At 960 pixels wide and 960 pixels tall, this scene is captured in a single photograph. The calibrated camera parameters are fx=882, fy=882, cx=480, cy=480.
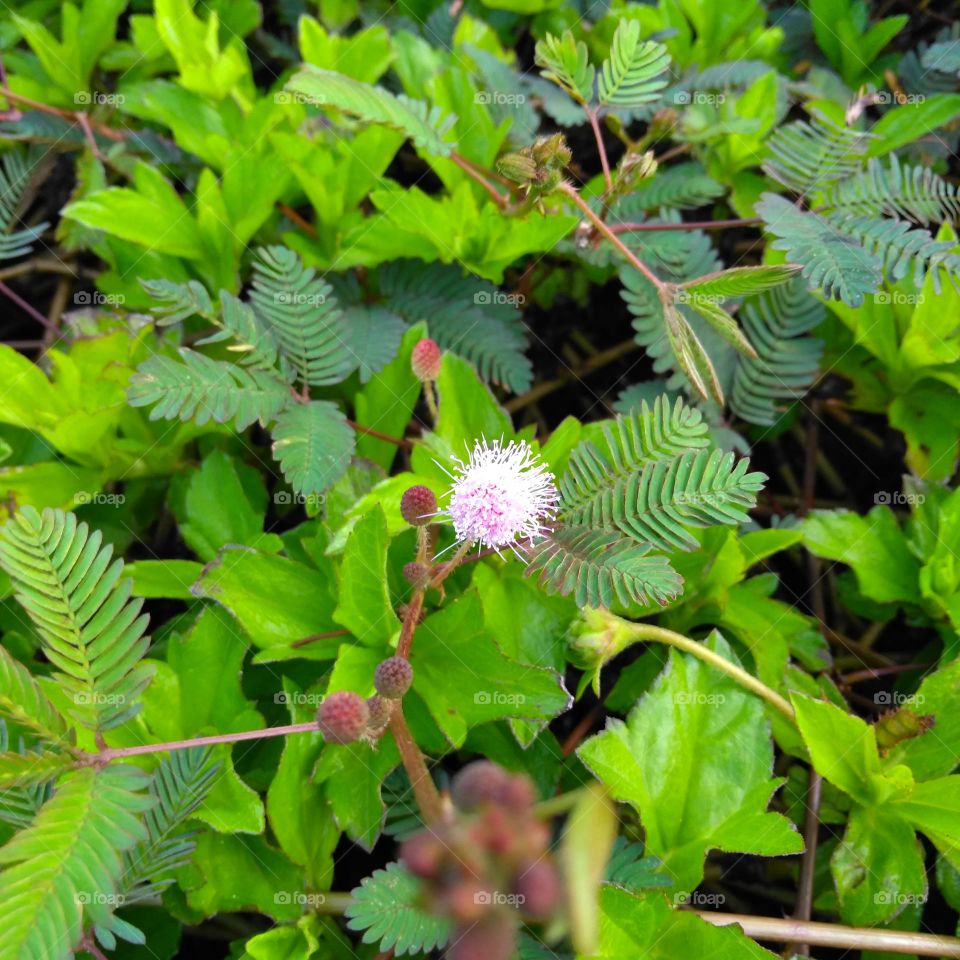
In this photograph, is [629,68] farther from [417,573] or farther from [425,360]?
[417,573]

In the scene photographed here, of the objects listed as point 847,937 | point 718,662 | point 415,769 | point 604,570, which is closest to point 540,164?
point 604,570

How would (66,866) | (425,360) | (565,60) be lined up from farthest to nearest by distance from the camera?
(565,60)
(425,360)
(66,866)

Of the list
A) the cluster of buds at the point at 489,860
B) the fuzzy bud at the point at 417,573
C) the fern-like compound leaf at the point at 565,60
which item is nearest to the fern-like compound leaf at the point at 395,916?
the fuzzy bud at the point at 417,573

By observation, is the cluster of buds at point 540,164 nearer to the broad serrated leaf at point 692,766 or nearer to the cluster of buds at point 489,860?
the broad serrated leaf at point 692,766

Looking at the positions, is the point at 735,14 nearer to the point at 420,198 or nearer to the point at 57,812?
the point at 420,198

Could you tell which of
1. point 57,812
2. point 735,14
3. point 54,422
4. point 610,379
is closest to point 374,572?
point 57,812

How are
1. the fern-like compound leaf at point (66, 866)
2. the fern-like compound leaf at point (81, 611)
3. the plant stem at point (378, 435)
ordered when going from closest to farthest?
the fern-like compound leaf at point (66, 866), the fern-like compound leaf at point (81, 611), the plant stem at point (378, 435)
